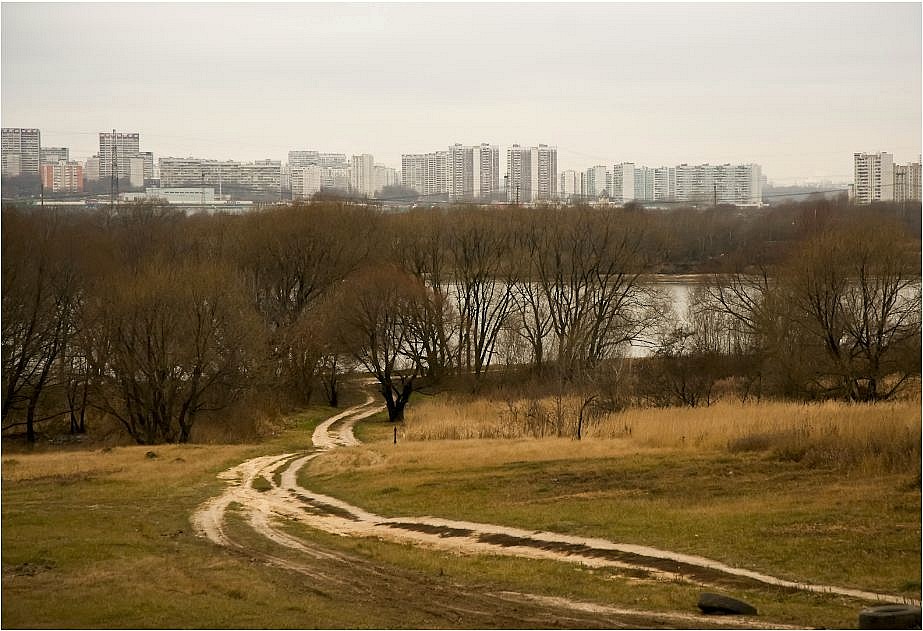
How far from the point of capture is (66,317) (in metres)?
40.5

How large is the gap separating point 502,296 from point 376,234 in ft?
25.3

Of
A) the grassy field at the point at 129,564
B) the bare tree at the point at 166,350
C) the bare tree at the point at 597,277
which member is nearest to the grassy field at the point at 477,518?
the grassy field at the point at 129,564

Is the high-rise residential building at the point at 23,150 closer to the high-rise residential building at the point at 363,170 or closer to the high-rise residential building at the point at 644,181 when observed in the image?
the high-rise residential building at the point at 363,170

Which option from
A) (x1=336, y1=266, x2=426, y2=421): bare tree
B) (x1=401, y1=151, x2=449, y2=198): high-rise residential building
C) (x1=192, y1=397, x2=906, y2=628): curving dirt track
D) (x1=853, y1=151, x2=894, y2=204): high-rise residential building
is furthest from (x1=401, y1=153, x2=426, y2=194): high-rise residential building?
(x1=192, y1=397, x2=906, y2=628): curving dirt track

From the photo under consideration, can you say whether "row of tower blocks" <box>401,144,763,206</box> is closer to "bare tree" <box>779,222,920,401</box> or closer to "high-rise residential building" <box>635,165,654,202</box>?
"high-rise residential building" <box>635,165,654,202</box>

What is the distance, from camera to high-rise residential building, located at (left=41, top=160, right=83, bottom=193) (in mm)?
81525

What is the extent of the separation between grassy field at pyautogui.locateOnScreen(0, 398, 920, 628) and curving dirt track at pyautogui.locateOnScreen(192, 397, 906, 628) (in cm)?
32

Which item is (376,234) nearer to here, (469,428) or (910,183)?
(469,428)

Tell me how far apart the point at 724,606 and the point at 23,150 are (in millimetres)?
80485

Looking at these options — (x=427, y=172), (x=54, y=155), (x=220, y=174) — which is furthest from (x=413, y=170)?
(x=54, y=155)

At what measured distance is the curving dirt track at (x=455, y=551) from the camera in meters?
11.9

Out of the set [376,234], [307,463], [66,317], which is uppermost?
[376,234]

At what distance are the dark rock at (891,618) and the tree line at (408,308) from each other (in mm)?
27878

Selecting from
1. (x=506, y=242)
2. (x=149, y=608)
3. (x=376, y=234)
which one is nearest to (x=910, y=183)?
(x=506, y=242)
